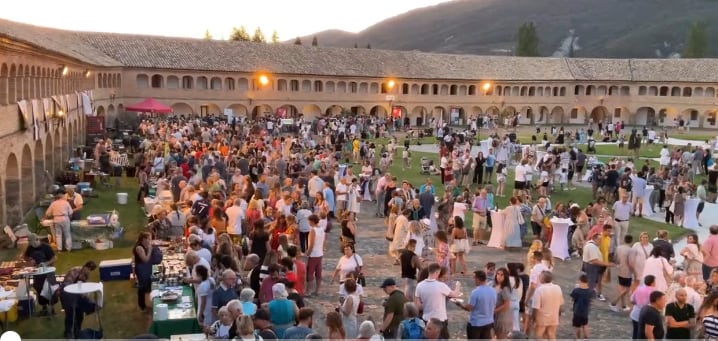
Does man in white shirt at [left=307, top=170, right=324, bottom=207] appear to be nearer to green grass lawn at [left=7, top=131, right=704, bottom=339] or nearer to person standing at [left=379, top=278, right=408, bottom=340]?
green grass lawn at [left=7, top=131, right=704, bottom=339]

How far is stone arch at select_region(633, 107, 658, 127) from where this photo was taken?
62750mm

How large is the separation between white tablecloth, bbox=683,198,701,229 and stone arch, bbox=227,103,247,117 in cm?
3989

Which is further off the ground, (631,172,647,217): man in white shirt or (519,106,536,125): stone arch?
(519,106,536,125): stone arch

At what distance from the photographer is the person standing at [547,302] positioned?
8.50 m

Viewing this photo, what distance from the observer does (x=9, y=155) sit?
15.9 metres

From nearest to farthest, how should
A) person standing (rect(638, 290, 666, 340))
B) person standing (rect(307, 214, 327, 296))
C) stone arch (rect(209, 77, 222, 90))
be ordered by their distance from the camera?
1. person standing (rect(638, 290, 666, 340))
2. person standing (rect(307, 214, 327, 296))
3. stone arch (rect(209, 77, 222, 90))

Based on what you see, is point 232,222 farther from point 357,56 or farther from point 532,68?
point 532,68

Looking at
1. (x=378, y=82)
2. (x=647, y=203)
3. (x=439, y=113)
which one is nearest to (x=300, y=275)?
(x=647, y=203)

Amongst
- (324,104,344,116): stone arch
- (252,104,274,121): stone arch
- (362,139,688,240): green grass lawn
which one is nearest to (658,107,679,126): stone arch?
(324,104,344,116): stone arch

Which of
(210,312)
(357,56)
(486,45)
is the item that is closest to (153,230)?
(210,312)

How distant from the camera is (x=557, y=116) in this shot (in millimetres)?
65188

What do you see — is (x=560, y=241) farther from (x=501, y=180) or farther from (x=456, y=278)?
(x=501, y=180)

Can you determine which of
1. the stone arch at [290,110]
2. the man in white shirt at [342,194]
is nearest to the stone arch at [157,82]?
the stone arch at [290,110]

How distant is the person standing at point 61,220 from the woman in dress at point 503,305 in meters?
10.4
